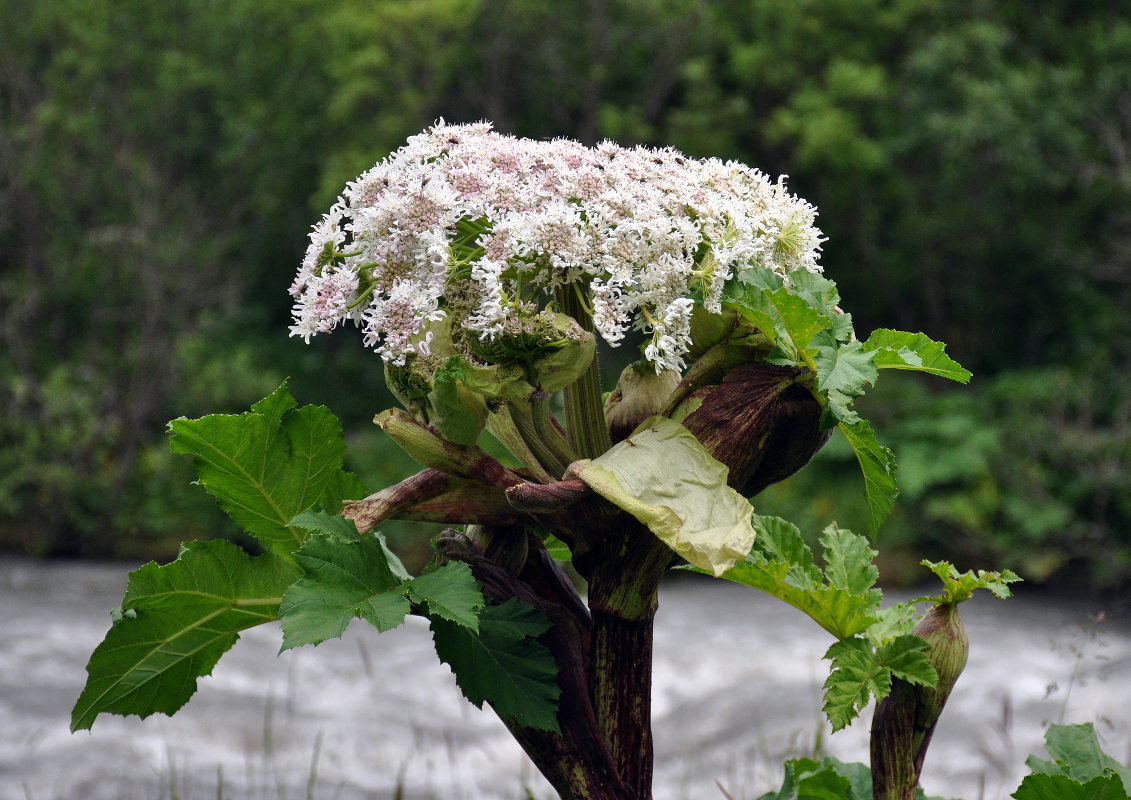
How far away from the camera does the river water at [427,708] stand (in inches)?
160

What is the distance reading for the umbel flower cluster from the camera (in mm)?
1092

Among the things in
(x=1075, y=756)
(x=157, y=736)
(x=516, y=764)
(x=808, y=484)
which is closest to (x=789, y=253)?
(x=1075, y=756)

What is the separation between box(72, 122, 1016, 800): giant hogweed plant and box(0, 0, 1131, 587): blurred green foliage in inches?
240

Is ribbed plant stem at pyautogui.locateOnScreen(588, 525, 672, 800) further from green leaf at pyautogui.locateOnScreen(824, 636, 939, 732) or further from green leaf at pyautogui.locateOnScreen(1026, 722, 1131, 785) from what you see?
green leaf at pyautogui.locateOnScreen(1026, 722, 1131, 785)

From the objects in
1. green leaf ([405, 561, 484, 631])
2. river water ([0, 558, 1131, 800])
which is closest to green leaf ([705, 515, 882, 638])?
green leaf ([405, 561, 484, 631])

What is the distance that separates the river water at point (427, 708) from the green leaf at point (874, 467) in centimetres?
216

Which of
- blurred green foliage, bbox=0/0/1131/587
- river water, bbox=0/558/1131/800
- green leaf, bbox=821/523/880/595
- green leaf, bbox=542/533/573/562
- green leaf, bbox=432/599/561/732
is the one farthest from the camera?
blurred green foliage, bbox=0/0/1131/587

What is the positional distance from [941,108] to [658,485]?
321 inches

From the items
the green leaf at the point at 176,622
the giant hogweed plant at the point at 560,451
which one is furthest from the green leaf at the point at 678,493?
the green leaf at the point at 176,622

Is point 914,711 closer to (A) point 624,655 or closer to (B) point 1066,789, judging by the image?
(B) point 1066,789

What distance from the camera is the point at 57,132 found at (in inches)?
309

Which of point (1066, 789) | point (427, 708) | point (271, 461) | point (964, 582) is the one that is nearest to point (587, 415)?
point (271, 461)

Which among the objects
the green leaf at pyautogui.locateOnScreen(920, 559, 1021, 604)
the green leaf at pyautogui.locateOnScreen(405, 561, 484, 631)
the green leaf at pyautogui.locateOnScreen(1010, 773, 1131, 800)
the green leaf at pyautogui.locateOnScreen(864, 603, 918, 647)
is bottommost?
the green leaf at pyautogui.locateOnScreen(1010, 773, 1131, 800)

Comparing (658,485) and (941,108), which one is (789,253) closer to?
(658,485)
